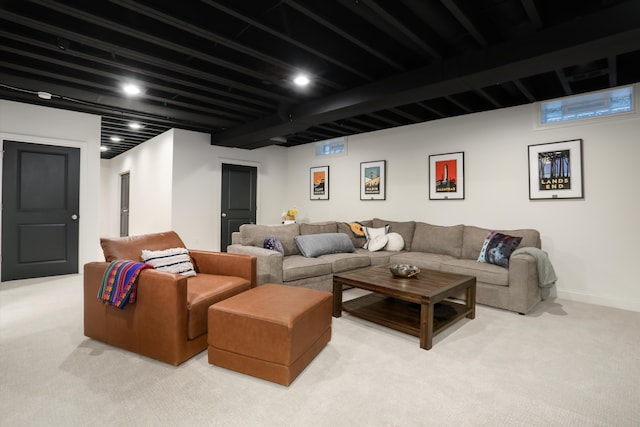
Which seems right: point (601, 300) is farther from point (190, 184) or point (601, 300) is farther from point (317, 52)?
point (190, 184)

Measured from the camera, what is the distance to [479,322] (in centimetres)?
307

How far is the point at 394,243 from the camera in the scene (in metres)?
4.81

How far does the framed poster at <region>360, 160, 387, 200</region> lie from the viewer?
5723mm

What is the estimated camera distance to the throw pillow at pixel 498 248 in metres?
3.60

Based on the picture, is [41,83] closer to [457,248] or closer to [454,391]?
[454,391]

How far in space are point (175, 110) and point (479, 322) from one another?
15.8 feet

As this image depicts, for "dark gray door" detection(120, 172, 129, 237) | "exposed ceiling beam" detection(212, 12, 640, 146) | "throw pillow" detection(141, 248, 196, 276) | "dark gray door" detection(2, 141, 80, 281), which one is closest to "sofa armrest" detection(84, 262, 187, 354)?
"throw pillow" detection(141, 248, 196, 276)

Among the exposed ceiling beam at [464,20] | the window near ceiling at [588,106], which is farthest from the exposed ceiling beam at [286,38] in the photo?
the window near ceiling at [588,106]

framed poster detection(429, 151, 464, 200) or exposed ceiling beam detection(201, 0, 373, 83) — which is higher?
exposed ceiling beam detection(201, 0, 373, 83)

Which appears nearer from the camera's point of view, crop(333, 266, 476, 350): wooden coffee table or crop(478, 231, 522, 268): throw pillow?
crop(333, 266, 476, 350): wooden coffee table

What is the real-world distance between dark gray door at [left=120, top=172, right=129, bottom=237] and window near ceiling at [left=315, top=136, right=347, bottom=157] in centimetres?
520

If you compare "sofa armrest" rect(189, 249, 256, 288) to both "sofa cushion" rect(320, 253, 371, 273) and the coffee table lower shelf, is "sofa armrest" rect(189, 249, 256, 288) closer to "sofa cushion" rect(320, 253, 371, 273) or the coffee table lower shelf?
the coffee table lower shelf

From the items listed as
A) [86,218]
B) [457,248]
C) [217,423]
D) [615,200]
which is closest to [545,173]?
[615,200]

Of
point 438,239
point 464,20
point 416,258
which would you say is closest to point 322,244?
point 416,258
